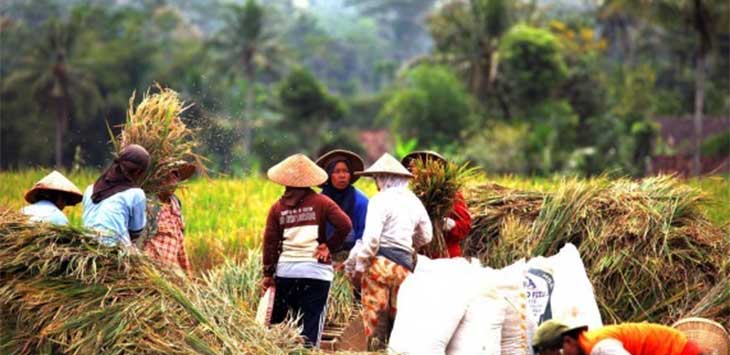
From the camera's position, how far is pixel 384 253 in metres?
8.33

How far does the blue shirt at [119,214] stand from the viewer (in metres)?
7.69

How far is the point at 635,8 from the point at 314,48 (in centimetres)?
4835

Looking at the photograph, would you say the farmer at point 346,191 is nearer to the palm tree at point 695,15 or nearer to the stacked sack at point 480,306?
the stacked sack at point 480,306

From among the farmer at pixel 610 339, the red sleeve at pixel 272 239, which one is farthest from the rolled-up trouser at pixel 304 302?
the farmer at pixel 610 339

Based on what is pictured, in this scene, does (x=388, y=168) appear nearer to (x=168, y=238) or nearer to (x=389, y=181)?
(x=389, y=181)

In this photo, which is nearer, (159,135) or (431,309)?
(431,309)

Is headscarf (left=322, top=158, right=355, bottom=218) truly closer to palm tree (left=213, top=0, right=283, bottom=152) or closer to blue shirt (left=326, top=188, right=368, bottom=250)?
blue shirt (left=326, top=188, right=368, bottom=250)

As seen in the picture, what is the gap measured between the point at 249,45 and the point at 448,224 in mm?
55943

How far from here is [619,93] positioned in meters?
48.8

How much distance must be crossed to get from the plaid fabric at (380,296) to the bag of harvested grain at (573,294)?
991 millimetres

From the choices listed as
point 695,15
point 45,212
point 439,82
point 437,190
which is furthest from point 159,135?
point 439,82

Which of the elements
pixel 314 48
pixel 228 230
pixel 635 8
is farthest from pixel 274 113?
pixel 228 230

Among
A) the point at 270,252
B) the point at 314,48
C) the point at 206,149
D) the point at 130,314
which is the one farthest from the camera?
the point at 314,48

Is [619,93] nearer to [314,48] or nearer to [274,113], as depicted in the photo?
[274,113]
